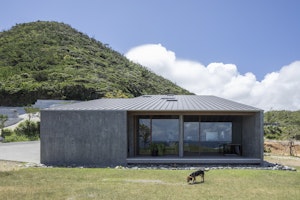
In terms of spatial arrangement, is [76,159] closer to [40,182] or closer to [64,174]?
[64,174]

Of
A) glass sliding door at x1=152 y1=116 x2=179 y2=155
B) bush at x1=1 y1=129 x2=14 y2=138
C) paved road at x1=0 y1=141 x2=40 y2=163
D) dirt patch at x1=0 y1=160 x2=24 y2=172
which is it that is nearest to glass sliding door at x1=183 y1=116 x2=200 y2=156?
glass sliding door at x1=152 y1=116 x2=179 y2=155

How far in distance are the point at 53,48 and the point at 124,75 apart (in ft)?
40.6

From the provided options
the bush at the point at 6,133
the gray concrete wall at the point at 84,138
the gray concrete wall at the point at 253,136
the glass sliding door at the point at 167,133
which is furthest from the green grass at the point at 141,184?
the bush at the point at 6,133

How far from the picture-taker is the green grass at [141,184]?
28.7ft

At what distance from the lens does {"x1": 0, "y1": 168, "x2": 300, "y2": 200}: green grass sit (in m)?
8.76

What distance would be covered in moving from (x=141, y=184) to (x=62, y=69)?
138 ft

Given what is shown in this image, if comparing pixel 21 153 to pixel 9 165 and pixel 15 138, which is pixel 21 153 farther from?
pixel 15 138

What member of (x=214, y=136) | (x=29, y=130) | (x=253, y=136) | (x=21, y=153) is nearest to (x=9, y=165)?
(x=21, y=153)

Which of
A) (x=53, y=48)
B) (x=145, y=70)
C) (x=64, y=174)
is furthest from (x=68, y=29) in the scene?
(x=64, y=174)

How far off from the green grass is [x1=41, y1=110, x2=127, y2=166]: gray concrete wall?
143cm

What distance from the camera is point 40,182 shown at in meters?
10.5

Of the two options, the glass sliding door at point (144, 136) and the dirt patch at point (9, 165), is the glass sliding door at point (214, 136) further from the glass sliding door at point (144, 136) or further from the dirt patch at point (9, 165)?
the dirt patch at point (9, 165)

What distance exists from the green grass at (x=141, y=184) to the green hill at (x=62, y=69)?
2966cm

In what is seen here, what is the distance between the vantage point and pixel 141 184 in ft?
33.7
